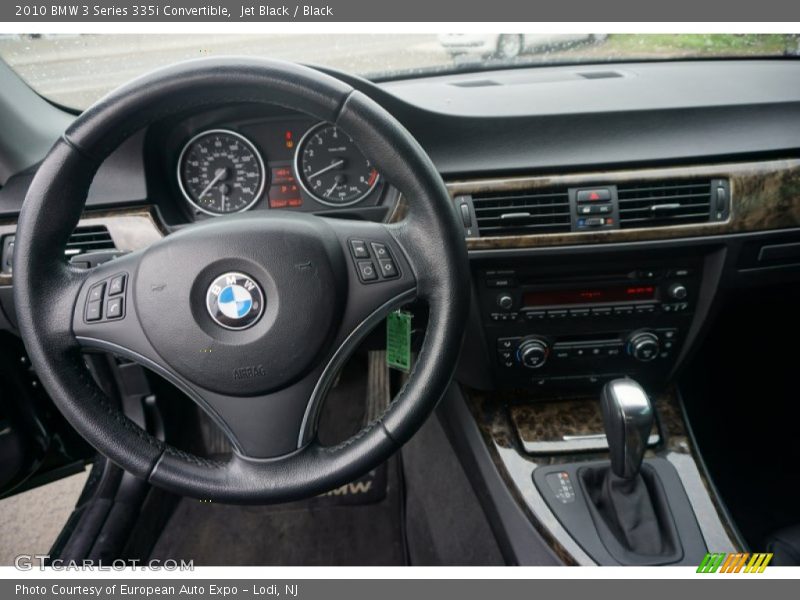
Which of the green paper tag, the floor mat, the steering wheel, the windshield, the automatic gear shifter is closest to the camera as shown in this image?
the steering wheel

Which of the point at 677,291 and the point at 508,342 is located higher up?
the point at 677,291

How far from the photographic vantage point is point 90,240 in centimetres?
137

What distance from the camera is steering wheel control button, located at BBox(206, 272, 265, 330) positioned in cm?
96

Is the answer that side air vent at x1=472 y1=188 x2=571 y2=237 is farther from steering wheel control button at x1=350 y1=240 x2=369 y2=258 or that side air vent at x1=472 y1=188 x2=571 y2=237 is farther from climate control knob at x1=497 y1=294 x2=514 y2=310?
steering wheel control button at x1=350 y1=240 x2=369 y2=258

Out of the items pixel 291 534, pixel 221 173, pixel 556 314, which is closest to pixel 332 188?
pixel 221 173

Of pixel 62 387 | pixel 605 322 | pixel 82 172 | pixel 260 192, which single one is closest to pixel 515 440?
pixel 605 322

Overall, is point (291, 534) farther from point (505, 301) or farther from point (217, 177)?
point (217, 177)

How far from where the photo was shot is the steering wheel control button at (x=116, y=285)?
39.2 inches

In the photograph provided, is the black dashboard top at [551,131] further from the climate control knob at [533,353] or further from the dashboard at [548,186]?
the climate control knob at [533,353]

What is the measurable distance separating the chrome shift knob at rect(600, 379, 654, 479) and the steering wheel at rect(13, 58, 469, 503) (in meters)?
0.46

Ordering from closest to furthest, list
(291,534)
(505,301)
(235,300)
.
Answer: (235,300)
(505,301)
(291,534)

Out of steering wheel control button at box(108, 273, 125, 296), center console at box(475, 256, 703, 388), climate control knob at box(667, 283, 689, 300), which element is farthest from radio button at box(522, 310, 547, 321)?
steering wheel control button at box(108, 273, 125, 296)

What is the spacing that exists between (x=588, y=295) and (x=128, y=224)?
3.62ft

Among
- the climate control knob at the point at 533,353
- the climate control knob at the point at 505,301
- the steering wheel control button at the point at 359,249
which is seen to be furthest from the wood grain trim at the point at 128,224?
the climate control knob at the point at 533,353
